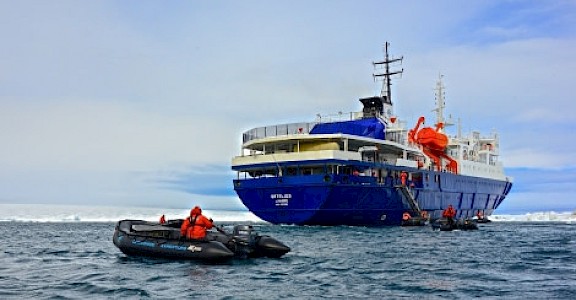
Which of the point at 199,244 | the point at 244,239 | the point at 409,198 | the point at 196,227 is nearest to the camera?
the point at 199,244

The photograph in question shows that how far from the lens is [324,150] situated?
42781 millimetres

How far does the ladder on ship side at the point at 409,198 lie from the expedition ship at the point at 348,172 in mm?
80

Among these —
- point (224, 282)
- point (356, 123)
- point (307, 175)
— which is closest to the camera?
point (224, 282)

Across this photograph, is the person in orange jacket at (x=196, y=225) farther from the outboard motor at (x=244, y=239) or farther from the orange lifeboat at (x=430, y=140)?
the orange lifeboat at (x=430, y=140)

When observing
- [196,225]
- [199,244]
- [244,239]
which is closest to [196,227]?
Result: [196,225]

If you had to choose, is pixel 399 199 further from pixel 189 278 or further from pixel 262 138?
pixel 189 278

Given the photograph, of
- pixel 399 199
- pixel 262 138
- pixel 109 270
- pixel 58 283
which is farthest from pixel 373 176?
pixel 58 283

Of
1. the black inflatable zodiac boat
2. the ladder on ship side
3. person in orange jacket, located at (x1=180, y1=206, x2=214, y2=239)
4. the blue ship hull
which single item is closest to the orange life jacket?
person in orange jacket, located at (x1=180, y1=206, x2=214, y2=239)

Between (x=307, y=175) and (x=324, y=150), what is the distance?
2.13 metres

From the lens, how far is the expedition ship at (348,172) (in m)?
42.3

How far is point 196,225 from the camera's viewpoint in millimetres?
23094

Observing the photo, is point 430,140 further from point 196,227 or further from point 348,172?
point 196,227

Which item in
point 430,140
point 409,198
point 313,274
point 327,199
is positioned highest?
point 430,140

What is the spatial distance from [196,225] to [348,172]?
22.6 m
